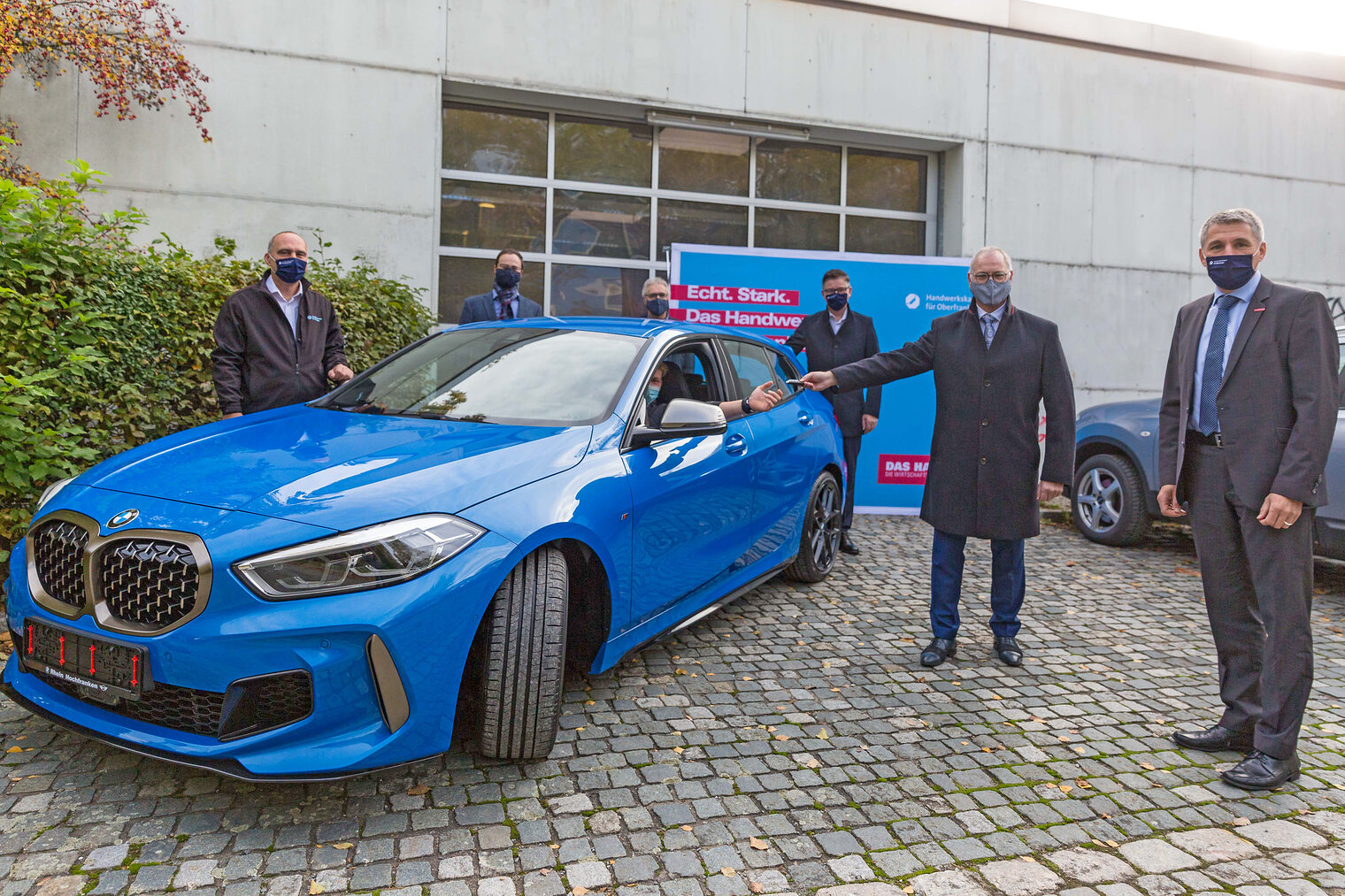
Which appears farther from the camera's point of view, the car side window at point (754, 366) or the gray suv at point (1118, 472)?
the gray suv at point (1118, 472)

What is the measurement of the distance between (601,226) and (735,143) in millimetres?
1891

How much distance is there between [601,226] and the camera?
10305mm

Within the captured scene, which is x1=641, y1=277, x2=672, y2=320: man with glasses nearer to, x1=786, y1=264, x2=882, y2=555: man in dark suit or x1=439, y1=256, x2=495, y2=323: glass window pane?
x1=786, y1=264, x2=882, y2=555: man in dark suit

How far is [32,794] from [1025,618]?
15.7 feet

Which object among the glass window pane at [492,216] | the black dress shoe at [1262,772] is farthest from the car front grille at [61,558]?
the glass window pane at [492,216]

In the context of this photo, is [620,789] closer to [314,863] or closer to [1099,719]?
[314,863]

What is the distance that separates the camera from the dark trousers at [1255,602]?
3156 mm

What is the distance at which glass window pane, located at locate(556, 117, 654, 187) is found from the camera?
33.0ft

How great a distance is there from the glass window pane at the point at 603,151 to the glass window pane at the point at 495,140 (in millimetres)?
238

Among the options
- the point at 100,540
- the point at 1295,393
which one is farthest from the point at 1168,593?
the point at 100,540

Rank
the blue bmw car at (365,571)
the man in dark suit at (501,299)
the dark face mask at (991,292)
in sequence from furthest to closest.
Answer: the man in dark suit at (501,299), the dark face mask at (991,292), the blue bmw car at (365,571)

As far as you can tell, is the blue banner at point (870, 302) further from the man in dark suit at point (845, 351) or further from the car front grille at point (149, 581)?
the car front grille at point (149, 581)

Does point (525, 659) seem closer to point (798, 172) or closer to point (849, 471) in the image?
point (849, 471)

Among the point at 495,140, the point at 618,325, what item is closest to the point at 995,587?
the point at 618,325
